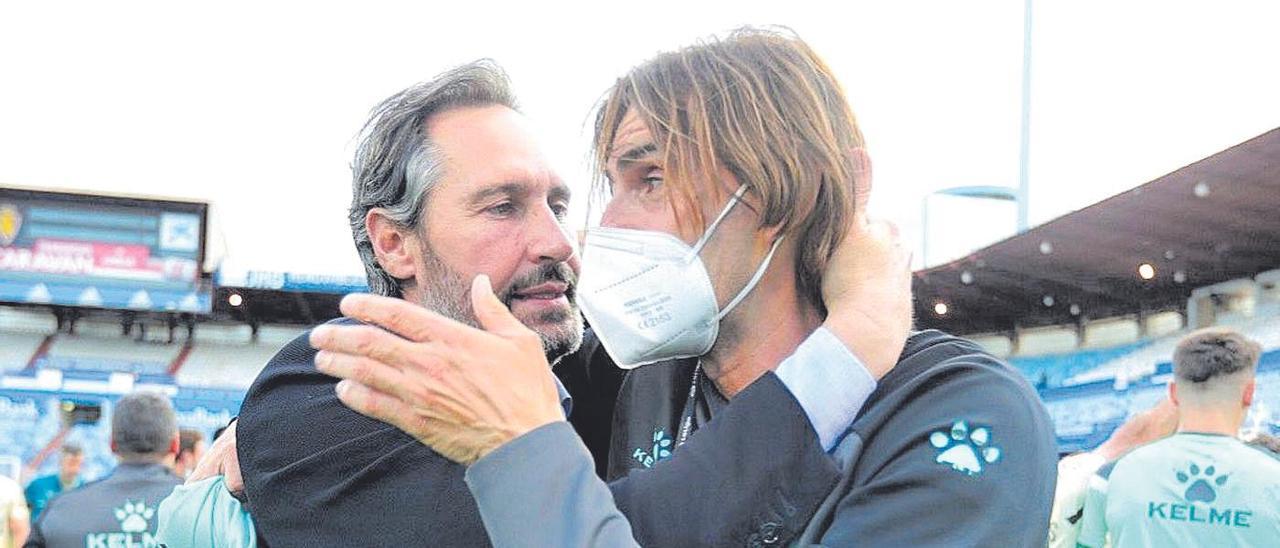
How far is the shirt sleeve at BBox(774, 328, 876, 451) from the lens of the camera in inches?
62.3

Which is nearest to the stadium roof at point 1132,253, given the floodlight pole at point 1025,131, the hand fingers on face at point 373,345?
the floodlight pole at point 1025,131

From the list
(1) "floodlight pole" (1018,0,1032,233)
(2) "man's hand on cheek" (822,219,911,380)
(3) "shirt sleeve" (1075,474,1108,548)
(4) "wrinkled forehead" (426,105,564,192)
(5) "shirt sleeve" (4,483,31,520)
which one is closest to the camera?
(2) "man's hand on cheek" (822,219,911,380)

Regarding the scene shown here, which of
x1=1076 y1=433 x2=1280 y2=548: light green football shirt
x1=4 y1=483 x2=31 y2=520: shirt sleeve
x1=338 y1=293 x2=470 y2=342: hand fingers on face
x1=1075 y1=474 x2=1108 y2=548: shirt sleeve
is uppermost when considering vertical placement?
x1=338 y1=293 x2=470 y2=342: hand fingers on face

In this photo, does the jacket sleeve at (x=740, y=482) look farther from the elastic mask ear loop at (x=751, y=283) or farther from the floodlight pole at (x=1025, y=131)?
the floodlight pole at (x=1025, y=131)

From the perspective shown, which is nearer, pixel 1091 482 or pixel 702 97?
pixel 702 97

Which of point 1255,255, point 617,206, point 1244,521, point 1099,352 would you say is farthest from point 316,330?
point 1099,352

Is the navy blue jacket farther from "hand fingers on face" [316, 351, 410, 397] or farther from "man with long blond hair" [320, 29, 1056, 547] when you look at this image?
"hand fingers on face" [316, 351, 410, 397]

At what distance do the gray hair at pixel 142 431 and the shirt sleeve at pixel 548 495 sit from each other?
4.46 metres

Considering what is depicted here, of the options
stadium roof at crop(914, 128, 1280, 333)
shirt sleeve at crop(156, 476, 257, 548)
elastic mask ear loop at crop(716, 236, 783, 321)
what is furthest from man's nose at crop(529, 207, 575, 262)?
stadium roof at crop(914, 128, 1280, 333)

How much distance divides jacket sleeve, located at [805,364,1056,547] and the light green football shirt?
9.47ft

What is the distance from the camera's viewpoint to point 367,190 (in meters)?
2.50

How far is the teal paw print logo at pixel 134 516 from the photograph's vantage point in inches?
209

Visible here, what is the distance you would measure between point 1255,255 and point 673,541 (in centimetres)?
2093

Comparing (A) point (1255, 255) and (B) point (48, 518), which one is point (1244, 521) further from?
(A) point (1255, 255)
